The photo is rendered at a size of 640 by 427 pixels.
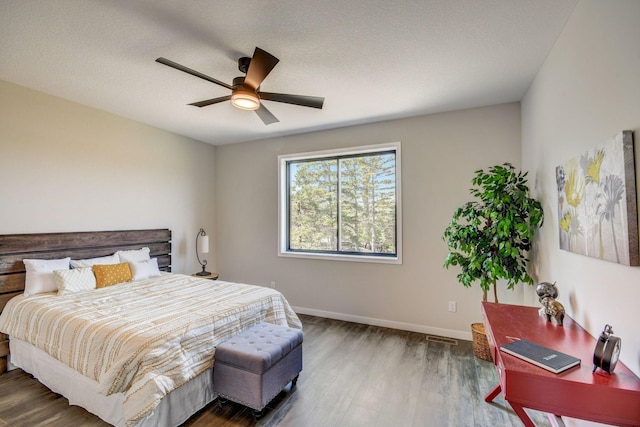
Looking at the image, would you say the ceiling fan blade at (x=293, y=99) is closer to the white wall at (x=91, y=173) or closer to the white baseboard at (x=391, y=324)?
the white wall at (x=91, y=173)

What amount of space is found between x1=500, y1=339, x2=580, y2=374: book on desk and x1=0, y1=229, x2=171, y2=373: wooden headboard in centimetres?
404

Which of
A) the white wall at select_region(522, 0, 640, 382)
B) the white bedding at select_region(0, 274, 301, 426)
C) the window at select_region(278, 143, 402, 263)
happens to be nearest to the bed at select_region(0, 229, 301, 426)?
the white bedding at select_region(0, 274, 301, 426)

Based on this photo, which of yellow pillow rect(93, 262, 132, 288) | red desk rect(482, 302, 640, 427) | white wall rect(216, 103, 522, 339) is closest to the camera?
red desk rect(482, 302, 640, 427)

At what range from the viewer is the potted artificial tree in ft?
8.14

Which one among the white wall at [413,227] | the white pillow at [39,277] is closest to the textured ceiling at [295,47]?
the white wall at [413,227]

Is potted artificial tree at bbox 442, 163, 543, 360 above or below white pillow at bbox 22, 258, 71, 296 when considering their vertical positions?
above

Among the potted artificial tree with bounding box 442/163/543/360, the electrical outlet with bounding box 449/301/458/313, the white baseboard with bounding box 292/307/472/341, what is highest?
the potted artificial tree with bounding box 442/163/543/360

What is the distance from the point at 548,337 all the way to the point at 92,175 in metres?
4.54

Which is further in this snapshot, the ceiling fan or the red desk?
the ceiling fan

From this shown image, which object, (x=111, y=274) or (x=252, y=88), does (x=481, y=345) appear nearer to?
(x=252, y=88)

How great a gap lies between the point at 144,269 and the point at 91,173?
4.28 feet

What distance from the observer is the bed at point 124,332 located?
179 cm

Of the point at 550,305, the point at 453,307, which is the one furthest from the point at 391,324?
the point at 550,305

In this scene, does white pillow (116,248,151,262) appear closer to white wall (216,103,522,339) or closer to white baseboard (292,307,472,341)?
white wall (216,103,522,339)
